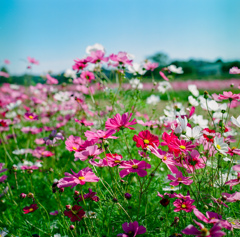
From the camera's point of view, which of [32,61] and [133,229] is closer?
[133,229]

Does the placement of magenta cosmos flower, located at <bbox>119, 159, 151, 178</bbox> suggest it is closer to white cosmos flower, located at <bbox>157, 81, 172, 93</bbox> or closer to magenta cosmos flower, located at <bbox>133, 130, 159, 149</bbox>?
magenta cosmos flower, located at <bbox>133, 130, 159, 149</bbox>

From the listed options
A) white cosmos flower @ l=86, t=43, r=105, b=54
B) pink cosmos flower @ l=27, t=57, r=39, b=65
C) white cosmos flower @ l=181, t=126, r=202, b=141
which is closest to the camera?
white cosmos flower @ l=181, t=126, r=202, b=141

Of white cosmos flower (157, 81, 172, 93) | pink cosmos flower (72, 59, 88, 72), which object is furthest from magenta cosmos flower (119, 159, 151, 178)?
white cosmos flower (157, 81, 172, 93)

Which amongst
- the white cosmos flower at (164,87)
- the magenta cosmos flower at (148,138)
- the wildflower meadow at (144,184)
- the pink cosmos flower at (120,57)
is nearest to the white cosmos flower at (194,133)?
the wildflower meadow at (144,184)

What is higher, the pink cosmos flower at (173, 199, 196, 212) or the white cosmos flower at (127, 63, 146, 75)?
the white cosmos flower at (127, 63, 146, 75)

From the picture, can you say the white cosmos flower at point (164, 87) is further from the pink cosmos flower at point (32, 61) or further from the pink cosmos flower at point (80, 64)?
the pink cosmos flower at point (32, 61)

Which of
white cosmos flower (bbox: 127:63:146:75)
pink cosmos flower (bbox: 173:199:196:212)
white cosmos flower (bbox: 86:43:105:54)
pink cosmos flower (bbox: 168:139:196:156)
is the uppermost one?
white cosmos flower (bbox: 86:43:105:54)

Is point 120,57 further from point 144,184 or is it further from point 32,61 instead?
point 32,61

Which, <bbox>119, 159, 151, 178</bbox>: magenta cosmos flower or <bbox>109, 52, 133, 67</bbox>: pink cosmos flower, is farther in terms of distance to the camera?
<bbox>109, 52, 133, 67</bbox>: pink cosmos flower

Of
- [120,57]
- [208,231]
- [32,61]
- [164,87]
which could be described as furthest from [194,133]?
[32,61]

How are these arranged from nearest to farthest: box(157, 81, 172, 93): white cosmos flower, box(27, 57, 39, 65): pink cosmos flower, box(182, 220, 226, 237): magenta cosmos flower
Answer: box(182, 220, 226, 237): magenta cosmos flower, box(157, 81, 172, 93): white cosmos flower, box(27, 57, 39, 65): pink cosmos flower

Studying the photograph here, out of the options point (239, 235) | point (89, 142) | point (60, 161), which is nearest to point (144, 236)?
point (239, 235)

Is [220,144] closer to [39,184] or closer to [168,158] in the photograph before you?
[168,158]

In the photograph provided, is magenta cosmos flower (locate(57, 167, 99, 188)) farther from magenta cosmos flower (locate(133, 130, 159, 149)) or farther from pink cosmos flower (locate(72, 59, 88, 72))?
pink cosmos flower (locate(72, 59, 88, 72))
